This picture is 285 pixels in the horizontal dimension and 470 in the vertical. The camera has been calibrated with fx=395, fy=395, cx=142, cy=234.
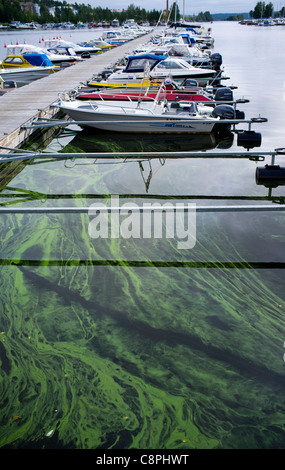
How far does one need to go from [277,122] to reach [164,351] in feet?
33.6

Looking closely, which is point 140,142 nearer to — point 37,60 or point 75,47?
point 37,60

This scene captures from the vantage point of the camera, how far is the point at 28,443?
254 cm

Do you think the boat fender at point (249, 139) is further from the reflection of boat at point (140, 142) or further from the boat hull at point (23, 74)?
the boat hull at point (23, 74)

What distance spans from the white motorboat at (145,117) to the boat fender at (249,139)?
746 mm

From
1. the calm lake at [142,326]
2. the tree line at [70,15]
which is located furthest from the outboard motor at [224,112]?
the tree line at [70,15]

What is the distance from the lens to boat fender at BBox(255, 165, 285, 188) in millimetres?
6887

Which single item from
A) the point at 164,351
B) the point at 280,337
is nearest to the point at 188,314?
the point at 164,351

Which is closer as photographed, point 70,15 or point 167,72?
point 167,72

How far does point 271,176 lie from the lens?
6.95 meters

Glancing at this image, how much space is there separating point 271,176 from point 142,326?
4477 millimetres

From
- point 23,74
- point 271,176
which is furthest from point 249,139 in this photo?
point 23,74
